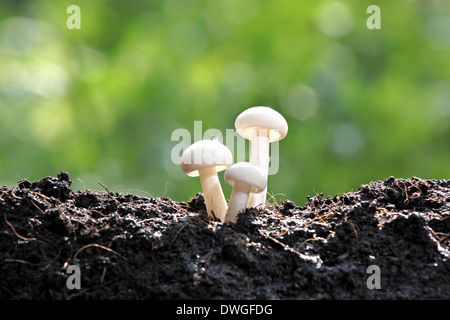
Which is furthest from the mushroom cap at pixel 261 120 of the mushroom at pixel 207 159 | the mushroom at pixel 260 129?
the mushroom at pixel 207 159

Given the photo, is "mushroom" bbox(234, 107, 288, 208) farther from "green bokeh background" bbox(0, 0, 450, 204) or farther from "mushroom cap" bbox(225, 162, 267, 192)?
"green bokeh background" bbox(0, 0, 450, 204)

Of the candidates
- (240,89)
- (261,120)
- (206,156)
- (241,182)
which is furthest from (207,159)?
(240,89)

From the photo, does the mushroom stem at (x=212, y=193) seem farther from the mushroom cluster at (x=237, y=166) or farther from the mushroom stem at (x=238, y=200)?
the mushroom stem at (x=238, y=200)

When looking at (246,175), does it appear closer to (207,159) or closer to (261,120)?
(207,159)

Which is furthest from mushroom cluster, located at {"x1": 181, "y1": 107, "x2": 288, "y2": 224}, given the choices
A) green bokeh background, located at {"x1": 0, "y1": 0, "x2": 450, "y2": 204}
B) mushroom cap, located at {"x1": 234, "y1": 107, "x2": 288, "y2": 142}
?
green bokeh background, located at {"x1": 0, "y1": 0, "x2": 450, "y2": 204}
